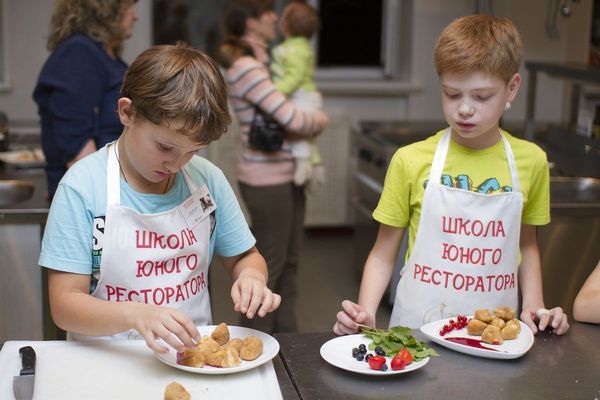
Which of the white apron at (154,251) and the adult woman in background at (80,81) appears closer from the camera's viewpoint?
the white apron at (154,251)

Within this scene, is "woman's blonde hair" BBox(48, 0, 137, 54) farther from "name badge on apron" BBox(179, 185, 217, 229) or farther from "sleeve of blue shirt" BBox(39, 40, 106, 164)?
"name badge on apron" BBox(179, 185, 217, 229)

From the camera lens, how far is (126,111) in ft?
4.91

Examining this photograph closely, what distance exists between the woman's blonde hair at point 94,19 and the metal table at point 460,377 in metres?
1.33

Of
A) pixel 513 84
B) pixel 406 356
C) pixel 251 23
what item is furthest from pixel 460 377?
pixel 251 23

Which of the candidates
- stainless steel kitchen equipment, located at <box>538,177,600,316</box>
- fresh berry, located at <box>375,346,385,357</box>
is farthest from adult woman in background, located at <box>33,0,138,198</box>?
stainless steel kitchen equipment, located at <box>538,177,600,316</box>

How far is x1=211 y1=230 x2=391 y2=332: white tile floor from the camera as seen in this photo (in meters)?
3.87

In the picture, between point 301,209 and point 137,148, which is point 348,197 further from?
point 137,148

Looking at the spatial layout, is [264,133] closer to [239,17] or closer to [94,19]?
[239,17]

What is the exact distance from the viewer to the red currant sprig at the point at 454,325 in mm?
1590

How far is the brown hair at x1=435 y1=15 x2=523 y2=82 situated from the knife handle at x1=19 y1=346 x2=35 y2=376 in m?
0.93

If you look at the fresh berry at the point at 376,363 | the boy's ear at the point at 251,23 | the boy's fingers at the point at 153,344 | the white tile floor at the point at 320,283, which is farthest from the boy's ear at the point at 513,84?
the white tile floor at the point at 320,283

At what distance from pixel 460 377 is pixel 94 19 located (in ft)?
5.33

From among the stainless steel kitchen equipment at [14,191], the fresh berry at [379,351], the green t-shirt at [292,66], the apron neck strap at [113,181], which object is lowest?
the stainless steel kitchen equipment at [14,191]

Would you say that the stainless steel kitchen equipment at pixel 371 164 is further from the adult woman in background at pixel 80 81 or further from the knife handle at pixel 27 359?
the knife handle at pixel 27 359
